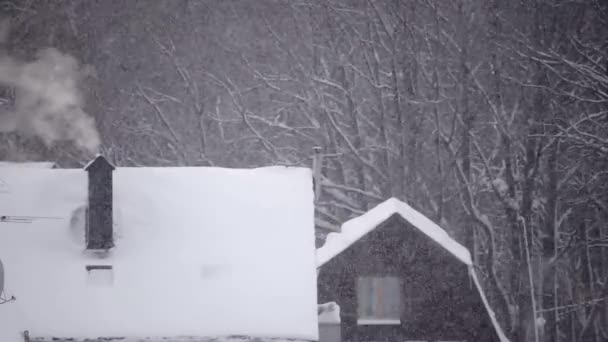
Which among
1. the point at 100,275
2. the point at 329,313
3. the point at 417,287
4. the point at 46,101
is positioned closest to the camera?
the point at 100,275

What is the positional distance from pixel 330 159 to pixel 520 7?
9654 mm

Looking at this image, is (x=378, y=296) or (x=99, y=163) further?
(x=378, y=296)

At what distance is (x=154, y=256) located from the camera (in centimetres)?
1756

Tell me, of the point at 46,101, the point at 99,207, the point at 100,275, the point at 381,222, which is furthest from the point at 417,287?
the point at 46,101

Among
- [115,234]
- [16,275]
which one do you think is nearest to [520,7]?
[115,234]

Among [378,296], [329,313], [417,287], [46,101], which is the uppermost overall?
[46,101]

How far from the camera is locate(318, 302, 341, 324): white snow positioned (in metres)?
19.4

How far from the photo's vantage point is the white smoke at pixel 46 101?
24.9m

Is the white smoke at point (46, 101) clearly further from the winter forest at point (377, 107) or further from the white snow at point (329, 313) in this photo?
the white snow at point (329, 313)

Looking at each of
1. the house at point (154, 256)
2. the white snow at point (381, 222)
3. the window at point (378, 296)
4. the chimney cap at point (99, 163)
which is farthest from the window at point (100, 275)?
the window at point (378, 296)

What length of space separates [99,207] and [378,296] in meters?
8.13

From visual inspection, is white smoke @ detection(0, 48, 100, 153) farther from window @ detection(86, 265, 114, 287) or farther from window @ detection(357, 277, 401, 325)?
window @ detection(357, 277, 401, 325)

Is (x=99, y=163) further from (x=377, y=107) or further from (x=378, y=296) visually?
(x=377, y=107)

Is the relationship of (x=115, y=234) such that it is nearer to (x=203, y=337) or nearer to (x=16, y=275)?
(x=16, y=275)
